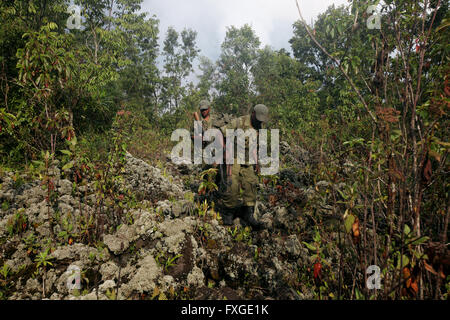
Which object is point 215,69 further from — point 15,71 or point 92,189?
point 92,189

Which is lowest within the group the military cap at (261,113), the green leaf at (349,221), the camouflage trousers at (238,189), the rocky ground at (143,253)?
the rocky ground at (143,253)

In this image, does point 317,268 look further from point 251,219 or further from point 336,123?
point 336,123

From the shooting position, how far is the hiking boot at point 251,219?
374 cm

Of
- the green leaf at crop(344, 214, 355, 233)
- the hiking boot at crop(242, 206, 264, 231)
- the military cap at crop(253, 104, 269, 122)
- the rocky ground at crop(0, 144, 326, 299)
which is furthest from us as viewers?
the hiking boot at crop(242, 206, 264, 231)

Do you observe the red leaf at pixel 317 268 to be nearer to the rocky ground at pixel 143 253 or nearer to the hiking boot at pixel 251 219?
the rocky ground at pixel 143 253

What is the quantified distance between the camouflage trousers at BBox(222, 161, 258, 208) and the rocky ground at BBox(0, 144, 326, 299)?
0.37m

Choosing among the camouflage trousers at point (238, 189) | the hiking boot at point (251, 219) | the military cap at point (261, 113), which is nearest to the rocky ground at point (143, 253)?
the hiking boot at point (251, 219)

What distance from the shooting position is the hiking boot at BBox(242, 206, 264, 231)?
3742mm

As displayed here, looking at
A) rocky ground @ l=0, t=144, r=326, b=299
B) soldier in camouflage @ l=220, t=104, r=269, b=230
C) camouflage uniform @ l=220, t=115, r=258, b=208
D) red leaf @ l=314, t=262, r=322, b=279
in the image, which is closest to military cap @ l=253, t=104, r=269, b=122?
soldier in camouflage @ l=220, t=104, r=269, b=230

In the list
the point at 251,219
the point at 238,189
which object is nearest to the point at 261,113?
the point at 238,189

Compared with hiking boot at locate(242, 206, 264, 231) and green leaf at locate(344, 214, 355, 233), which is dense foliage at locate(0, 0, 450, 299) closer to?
green leaf at locate(344, 214, 355, 233)

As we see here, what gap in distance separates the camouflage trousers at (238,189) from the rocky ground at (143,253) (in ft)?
1.22

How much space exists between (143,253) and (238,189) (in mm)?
1684
